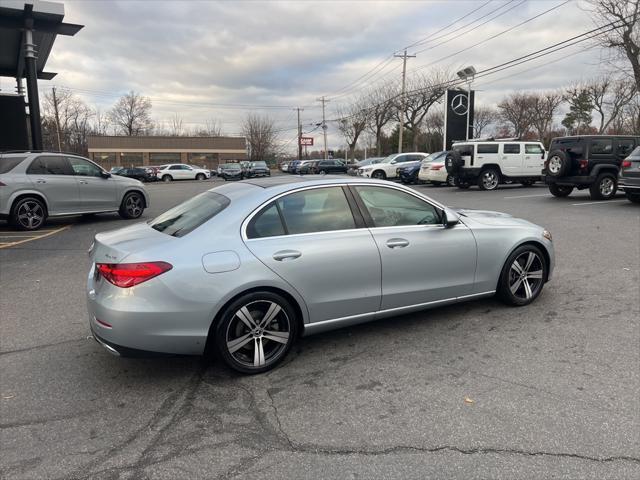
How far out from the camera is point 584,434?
9.12 ft

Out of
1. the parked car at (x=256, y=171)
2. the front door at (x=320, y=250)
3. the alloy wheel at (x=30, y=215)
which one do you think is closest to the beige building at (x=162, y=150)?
the parked car at (x=256, y=171)

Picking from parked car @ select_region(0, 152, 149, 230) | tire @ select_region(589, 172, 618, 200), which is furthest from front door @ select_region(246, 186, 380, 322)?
tire @ select_region(589, 172, 618, 200)

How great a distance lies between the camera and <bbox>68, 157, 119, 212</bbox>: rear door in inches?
431

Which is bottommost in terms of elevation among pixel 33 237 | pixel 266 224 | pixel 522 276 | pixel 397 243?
pixel 33 237

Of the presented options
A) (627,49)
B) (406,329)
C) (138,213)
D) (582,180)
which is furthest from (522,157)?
(406,329)

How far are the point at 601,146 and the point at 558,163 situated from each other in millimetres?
1235

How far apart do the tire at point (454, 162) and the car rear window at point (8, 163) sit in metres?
14.7

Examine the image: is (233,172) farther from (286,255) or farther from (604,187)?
(286,255)

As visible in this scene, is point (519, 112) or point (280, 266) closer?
point (280, 266)

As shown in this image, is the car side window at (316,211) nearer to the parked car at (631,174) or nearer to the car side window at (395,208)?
the car side window at (395,208)

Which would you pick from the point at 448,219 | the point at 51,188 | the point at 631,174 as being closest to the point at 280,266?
the point at 448,219

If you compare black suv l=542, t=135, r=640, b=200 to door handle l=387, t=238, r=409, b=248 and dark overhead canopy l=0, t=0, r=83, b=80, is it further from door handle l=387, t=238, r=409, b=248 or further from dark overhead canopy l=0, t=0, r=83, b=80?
dark overhead canopy l=0, t=0, r=83, b=80

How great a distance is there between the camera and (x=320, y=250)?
3734mm

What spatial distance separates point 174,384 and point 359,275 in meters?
1.67
